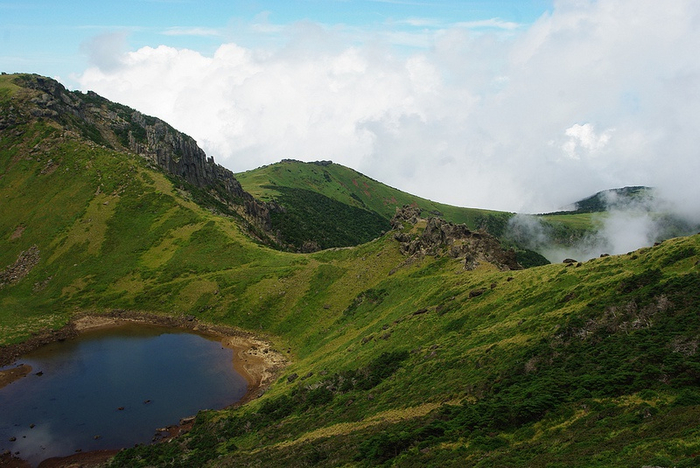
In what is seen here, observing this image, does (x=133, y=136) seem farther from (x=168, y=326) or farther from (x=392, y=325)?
(x=392, y=325)

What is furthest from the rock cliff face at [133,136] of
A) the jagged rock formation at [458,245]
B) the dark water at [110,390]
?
the jagged rock formation at [458,245]

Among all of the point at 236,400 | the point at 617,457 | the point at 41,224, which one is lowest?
the point at 236,400

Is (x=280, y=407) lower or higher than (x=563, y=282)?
lower

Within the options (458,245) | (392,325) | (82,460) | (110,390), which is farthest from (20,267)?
(458,245)

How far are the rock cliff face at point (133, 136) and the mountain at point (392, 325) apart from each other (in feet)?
114

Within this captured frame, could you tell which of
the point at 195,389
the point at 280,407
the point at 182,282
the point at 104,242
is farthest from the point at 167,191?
the point at 280,407

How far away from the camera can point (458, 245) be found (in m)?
82.4

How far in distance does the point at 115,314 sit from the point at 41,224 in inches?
1868

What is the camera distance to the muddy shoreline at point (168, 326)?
48.2m

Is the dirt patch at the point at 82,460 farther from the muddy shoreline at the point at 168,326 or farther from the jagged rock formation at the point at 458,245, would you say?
the jagged rock formation at the point at 458,245

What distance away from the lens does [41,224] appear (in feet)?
399

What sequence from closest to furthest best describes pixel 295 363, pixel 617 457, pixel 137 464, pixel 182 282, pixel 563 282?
pixel 617 457 → pixel 137 464 → pixel 563 282 → pixel 295 363 → pixel 182 282

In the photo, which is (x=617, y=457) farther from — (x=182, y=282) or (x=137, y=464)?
(x=182, y=282)

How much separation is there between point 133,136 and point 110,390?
14519 cm
